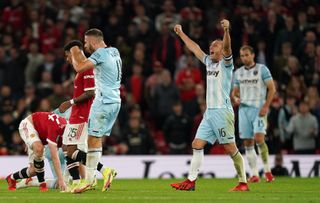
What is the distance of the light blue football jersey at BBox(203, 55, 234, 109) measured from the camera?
15.1 m

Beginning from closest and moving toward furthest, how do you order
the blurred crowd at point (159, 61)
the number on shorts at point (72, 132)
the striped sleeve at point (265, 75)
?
the number on shorts at point (72, 132) → the striped sleeve at point (265, 75) → the blurred crowd at point (159, 61)

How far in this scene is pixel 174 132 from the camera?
23547 millimetres

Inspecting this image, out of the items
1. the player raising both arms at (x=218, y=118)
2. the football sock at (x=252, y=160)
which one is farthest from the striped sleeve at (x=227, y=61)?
the football sock at (x=252, y=160)

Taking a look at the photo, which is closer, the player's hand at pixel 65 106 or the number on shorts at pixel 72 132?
the player's hand at pixel 65 106

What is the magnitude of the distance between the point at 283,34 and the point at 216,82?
10624mm

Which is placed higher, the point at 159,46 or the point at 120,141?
the point at 159,46

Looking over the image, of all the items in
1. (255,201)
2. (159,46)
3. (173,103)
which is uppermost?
(159,46)

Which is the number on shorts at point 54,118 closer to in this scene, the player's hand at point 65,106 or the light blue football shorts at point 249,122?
the player's hand at point 65,106

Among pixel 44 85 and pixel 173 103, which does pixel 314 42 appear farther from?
Answer: pixel 44 85

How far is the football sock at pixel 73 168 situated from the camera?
48.1ft

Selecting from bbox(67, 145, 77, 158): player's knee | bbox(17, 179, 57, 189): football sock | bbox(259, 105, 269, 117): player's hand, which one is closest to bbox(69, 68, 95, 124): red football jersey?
bbox(67, 145, 77, 158): player's knee

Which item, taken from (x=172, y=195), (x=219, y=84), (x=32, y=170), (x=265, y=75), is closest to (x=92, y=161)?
(x=32, y=170)

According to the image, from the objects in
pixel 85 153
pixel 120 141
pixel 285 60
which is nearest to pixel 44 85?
pixel 120 141

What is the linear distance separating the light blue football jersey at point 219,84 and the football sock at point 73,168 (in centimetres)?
229
